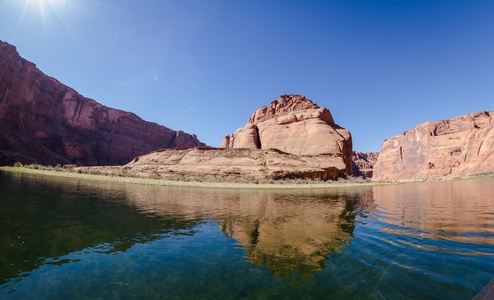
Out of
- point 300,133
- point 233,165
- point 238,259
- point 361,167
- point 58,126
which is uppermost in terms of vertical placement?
point 58,126

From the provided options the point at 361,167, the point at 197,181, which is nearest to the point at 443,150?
the point at 361,167

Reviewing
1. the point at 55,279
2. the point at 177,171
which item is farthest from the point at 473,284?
the point at 177,171

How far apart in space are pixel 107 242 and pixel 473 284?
701 cm

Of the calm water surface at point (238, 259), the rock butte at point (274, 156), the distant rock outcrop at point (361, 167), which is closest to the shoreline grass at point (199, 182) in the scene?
the rock butte at point (274, 156)

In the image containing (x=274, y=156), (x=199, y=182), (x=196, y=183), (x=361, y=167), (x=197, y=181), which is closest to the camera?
(x=196, y=183)

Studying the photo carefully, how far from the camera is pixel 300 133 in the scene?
69125 mm

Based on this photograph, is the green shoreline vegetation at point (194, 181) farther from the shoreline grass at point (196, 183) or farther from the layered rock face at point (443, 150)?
the layered rock face at point (443, 150)

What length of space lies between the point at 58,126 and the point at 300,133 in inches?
4351

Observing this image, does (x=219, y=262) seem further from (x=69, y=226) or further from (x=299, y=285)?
(x=69, y=226)

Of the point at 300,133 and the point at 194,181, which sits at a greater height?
the point at 300,133

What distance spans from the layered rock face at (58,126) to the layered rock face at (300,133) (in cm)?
7105

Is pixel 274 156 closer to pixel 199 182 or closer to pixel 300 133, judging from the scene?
pixel 300 133

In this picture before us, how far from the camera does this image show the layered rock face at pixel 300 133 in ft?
197

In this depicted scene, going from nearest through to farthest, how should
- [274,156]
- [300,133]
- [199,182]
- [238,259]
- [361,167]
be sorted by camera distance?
[238,259], [199,182], [274,156], [300,133], [361,167]
